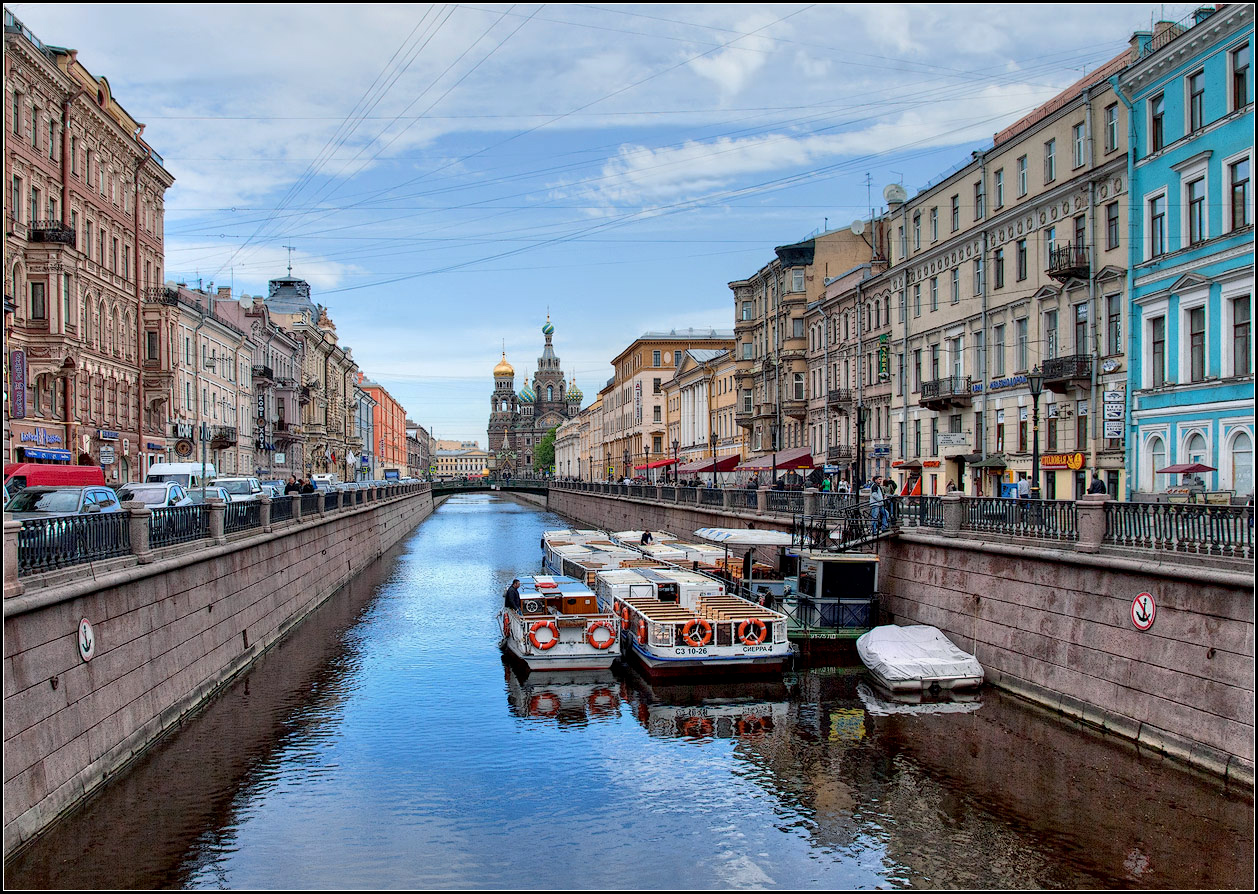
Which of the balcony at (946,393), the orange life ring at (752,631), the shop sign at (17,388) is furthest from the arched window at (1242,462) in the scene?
the shop sign at (17,388)

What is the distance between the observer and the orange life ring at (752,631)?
959 inches

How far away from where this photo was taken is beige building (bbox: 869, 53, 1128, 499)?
3203 cm

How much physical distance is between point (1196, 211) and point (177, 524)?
85.1ft

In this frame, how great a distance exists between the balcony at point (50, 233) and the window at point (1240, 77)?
122ft

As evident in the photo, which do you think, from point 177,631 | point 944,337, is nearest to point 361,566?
point 944,337

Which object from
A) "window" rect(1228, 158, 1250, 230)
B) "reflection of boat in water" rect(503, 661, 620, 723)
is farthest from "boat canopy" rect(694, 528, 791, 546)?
"window" rect(1228, 158, 1250, 230)

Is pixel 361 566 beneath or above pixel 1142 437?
beneath

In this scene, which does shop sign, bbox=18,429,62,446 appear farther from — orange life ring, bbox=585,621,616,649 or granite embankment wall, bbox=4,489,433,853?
orange life ring, bbox=585,621,616,649

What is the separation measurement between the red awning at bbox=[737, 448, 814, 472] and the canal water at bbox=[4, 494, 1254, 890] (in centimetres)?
2999

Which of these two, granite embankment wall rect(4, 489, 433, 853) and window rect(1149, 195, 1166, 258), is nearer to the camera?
granite embankment wall rect(4, 489, 433, 853)

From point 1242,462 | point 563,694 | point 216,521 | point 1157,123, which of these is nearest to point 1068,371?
point 1242,462

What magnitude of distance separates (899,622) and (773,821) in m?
13.2

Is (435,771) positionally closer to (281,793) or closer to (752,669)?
(281,793)

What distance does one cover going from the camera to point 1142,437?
3003 centimetres
